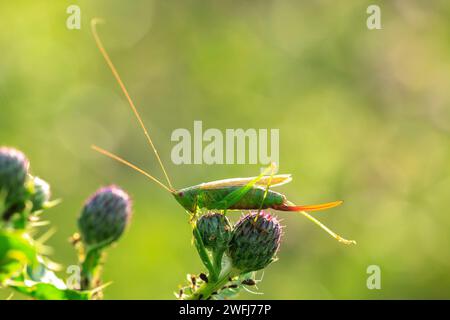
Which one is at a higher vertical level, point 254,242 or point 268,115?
point 268,115

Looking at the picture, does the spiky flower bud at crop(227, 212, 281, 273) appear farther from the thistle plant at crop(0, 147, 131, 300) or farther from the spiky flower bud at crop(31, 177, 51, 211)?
the spiky flower bud at crop(31, 177, 51, 211)

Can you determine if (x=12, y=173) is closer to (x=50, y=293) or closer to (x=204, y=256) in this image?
(x=50, y=293)

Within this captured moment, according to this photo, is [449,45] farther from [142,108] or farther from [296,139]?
[142,108]

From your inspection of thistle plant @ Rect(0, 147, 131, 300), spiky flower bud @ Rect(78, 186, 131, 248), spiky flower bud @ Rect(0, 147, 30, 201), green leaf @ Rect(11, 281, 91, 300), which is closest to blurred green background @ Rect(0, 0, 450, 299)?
spiky flower bud @ Rect(78, 186, 131, 248)

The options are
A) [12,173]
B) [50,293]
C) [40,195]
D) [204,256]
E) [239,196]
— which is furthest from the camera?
[239,196]

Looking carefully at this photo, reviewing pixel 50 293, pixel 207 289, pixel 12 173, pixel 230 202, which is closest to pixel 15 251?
pixel 50 293

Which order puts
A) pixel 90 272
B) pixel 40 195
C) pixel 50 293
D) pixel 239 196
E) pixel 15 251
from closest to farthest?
pixel 15 251
pixel 50 293
pixel 90 272
pixel 40 195
pixel 239 196
